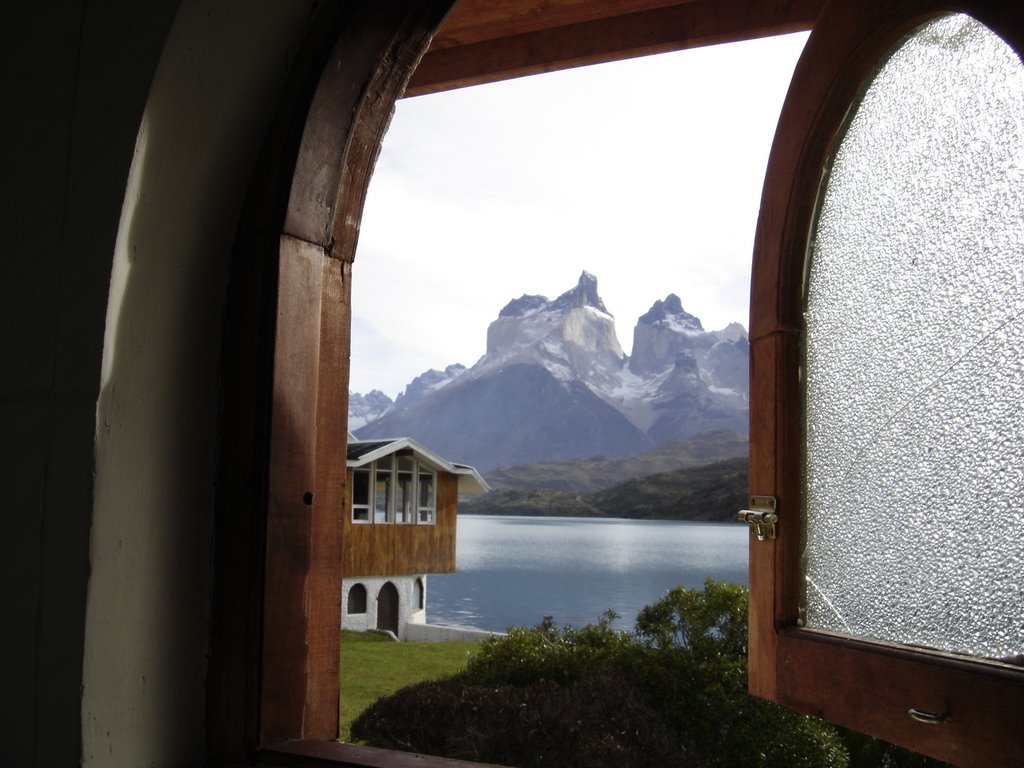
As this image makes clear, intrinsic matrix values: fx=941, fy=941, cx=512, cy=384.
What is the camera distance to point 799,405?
1.85 m

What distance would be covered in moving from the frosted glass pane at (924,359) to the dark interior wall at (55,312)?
1.21 meters

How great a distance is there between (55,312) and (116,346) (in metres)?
0.12

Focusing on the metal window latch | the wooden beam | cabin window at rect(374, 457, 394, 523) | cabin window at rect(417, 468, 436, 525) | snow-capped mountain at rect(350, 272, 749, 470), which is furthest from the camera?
snow-capped mountain at rect(350, 272, 749, 470)

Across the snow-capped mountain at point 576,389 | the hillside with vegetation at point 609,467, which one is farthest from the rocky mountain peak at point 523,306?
the hillside with vegetation at point 609,467

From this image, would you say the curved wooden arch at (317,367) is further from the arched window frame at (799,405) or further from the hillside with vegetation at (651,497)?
the hillside with vegetation at (651,497)

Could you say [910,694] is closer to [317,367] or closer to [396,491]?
[317,367]

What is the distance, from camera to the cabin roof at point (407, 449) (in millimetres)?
17281

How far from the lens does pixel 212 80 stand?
1.28 metres

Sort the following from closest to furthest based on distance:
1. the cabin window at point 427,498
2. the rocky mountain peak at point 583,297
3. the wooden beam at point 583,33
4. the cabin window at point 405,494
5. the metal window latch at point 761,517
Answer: the metal window latch at point 761,517 < the wooden beam at point 583,33 < the cabin window at point 405,494 < the cabin window at point 427,498 < the rocky mountain peak at point 583,297

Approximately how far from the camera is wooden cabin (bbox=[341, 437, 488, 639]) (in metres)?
17.5

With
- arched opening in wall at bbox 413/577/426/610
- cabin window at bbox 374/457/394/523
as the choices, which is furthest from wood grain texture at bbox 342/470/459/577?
arched opening in wall at bbox 413/577/426/610

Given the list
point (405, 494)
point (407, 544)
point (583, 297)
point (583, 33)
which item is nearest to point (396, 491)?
point (405, 494)

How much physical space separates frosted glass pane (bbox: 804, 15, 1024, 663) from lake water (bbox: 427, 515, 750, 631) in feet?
79.3

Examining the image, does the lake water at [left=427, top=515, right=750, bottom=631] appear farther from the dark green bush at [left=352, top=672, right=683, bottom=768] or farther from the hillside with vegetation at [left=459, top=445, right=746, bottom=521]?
the dark green bush at [left=352, top=672, right=683, bottom=768]
